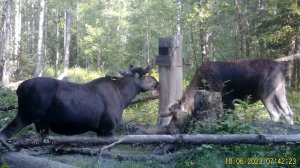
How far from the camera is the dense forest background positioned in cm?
1961

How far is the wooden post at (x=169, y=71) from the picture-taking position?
8953mm

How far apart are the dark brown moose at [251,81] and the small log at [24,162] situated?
4.83 metres

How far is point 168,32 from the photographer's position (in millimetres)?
37219

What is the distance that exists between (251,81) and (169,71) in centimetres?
248

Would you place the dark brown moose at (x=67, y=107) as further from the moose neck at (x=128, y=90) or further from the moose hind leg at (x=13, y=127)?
the moose neck at (x=128, y=90)

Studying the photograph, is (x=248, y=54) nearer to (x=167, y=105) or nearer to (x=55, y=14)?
(x=167, y=105)

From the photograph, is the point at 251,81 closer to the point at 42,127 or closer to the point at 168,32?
the point at 42,127

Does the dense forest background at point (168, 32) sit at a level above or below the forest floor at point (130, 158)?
above

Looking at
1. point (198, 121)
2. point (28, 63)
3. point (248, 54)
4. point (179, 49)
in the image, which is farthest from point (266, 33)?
point (28, 63)

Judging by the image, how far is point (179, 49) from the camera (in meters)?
9.02

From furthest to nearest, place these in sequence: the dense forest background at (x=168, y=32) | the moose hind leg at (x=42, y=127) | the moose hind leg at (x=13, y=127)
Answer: the dense forest background at (x=168, y=32) < the moose hind leg at (x=42, y=127) < the moose hind leg at (x=13, y=127)

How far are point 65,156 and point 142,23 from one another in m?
30.8

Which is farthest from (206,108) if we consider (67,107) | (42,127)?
(42,127)

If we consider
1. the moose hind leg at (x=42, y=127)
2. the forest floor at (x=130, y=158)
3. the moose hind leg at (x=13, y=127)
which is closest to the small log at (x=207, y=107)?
the forest floor at (x=130, y=158)
